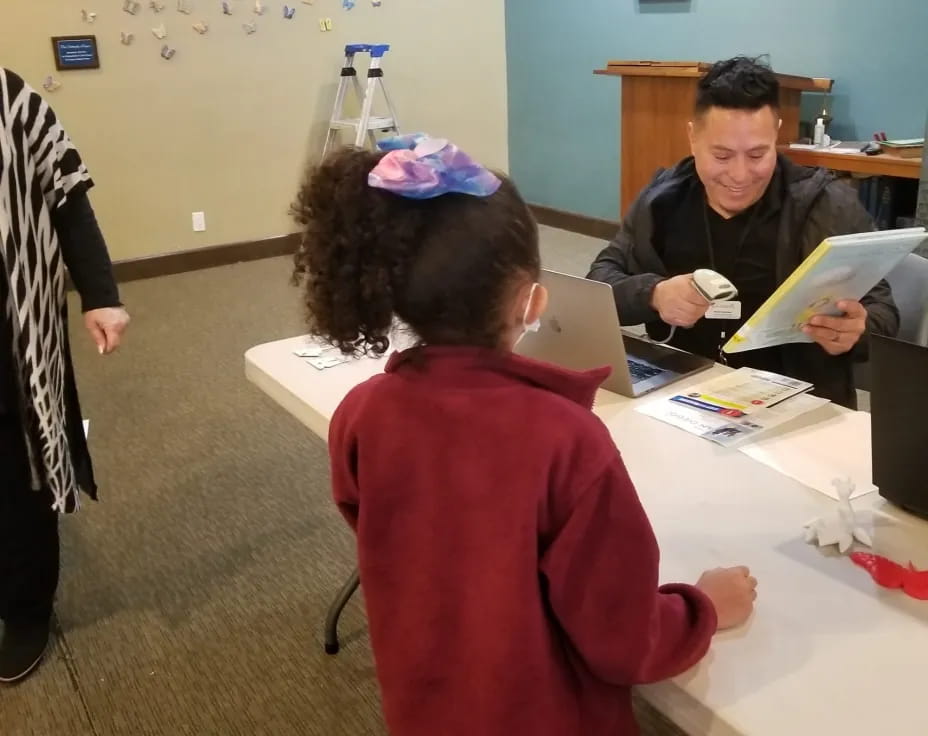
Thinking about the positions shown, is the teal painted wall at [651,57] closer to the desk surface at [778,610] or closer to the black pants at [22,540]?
the black pants at [22,540]

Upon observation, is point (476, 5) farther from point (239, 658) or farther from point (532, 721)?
point (532, 721)

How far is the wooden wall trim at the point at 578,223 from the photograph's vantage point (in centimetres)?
541

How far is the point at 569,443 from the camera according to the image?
0.79m


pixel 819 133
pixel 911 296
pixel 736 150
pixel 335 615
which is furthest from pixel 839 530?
A: pixel 819 133

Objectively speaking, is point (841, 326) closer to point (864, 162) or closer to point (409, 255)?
point (409, 255)

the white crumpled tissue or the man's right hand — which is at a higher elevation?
the man's right hand

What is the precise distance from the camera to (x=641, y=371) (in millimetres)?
1612

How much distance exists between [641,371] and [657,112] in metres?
3.20

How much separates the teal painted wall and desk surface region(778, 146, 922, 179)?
40 centimetres

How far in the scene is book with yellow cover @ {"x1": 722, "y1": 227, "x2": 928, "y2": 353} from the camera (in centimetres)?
122

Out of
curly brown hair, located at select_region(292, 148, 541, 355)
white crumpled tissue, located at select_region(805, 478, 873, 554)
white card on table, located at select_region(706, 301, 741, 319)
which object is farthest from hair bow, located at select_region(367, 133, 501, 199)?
white card on table, located at select_region(706, 301, 741, 319)

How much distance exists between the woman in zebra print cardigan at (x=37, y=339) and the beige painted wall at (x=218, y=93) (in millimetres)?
3110

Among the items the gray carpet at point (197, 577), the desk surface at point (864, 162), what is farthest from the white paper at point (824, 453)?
the desk surface at point (864, 162)

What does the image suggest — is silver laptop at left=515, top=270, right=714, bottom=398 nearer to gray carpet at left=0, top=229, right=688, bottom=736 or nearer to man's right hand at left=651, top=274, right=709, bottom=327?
man's right hand at left=651, top=274, right=709, bottom=327
